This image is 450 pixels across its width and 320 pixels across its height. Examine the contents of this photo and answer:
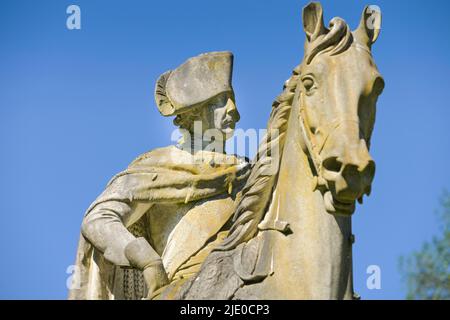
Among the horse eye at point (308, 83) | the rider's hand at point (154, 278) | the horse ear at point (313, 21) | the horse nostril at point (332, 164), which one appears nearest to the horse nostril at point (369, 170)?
the horse nostril at point (332, 164)

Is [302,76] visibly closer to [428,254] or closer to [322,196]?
[322,196]

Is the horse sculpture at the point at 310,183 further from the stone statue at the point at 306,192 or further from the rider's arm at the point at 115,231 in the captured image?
the rider's arm at the point at 115,231

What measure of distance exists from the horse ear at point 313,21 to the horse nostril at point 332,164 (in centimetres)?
107

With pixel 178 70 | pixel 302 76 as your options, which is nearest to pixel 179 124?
pixel 178 70

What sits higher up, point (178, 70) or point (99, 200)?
point (178, 70)

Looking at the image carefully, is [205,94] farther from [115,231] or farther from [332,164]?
[332,164]

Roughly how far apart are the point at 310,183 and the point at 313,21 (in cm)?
118

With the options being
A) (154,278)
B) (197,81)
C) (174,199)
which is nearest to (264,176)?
(154,278)

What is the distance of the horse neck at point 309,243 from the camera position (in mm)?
8133

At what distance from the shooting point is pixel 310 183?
832cm

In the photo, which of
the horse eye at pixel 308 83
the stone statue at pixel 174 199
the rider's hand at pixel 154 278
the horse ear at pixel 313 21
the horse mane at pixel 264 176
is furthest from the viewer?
the stone statue at pixel 174 199

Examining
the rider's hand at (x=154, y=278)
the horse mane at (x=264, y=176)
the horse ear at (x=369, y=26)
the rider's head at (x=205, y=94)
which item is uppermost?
the horse ear at (x=369, y=26)
